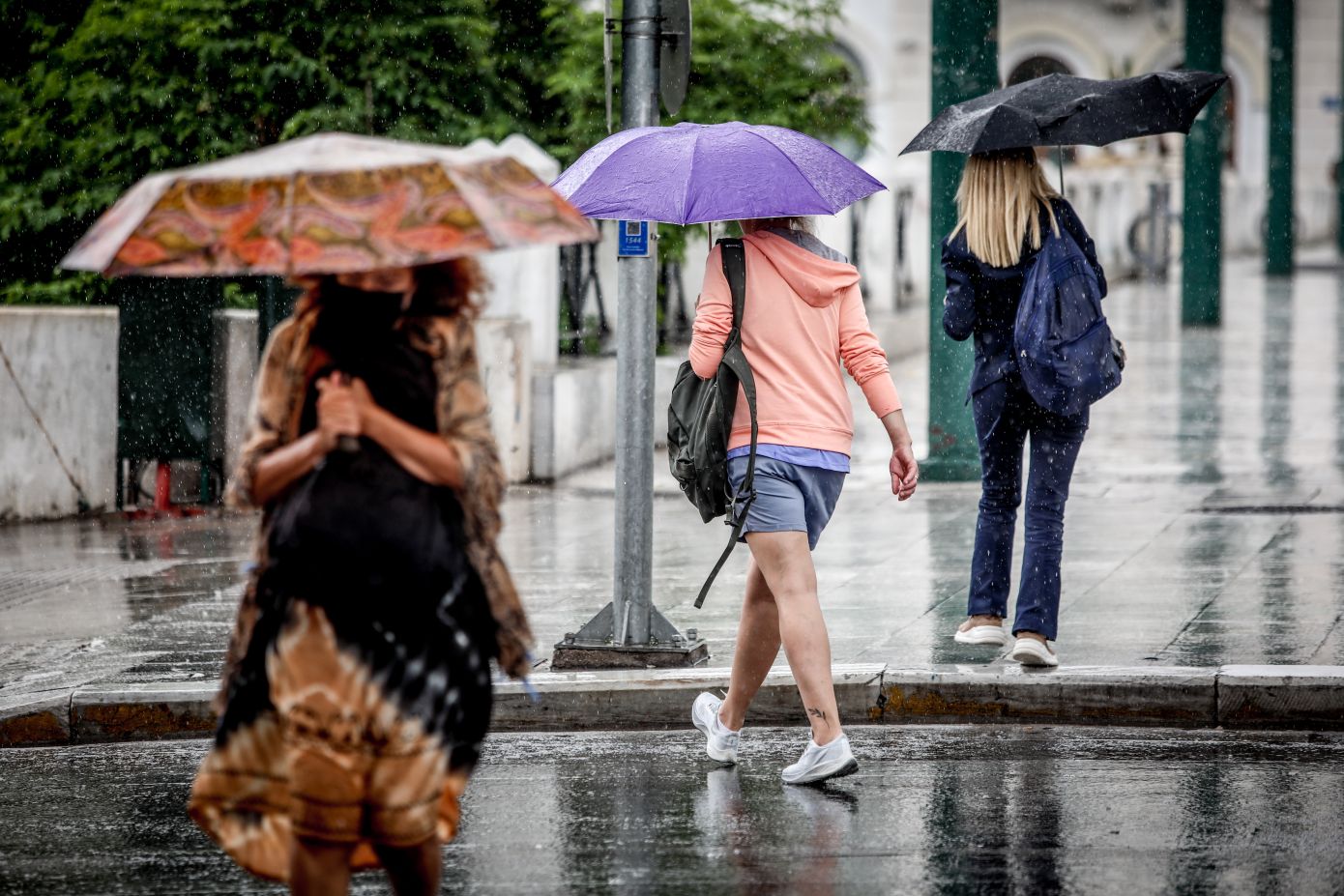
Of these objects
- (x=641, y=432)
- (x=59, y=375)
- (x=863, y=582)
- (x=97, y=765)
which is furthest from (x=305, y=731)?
(x=59, y=375)

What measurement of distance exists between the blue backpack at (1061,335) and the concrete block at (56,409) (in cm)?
624

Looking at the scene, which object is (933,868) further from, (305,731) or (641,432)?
(641,432)

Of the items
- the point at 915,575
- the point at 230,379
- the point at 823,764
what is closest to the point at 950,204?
the point at 915,575

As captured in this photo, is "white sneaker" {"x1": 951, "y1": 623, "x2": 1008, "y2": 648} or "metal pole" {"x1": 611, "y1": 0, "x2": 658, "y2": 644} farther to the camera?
"white sneaker" {"x1": 951, "y1": 623, "x2": 1008, "y2": 648}

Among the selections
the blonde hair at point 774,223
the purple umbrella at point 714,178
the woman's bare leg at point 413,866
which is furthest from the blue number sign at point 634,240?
the woman's bare leg at point 413,866

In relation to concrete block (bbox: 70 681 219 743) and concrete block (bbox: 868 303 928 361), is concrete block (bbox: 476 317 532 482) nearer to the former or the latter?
concrete block (bbox: 70 681 219 743)

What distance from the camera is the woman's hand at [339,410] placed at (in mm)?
3791

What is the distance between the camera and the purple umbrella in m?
5.80

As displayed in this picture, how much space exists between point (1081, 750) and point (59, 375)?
687 centimetres

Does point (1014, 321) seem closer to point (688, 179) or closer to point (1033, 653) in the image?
point (1033, 653)

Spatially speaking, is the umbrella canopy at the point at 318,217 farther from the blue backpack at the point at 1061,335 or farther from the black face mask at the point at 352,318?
the blue backpack at the point at 1061,335

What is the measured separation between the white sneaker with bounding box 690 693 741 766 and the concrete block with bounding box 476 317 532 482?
18.7 ft

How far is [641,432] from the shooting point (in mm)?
7293

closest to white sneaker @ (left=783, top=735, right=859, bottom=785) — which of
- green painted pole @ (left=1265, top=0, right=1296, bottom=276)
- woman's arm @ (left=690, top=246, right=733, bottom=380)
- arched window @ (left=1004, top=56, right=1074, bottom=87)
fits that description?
woman's arm @ (left=690, top=246, right=733, bottom=380)
